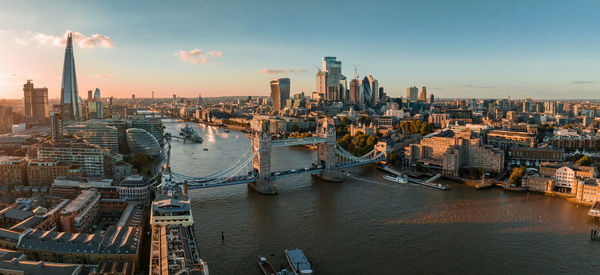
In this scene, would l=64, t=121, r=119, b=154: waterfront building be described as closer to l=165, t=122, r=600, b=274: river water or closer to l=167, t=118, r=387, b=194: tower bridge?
l=167, t=118, r=387, b=194: tower bridge

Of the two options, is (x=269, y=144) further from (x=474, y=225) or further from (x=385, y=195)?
(x=474, y=225)

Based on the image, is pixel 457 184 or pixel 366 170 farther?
pixel 366 170

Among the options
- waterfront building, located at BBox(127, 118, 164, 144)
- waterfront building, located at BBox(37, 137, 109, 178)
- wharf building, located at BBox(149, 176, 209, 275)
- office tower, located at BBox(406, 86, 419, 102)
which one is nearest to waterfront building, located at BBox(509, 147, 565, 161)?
wharf building, located at BBox(149, 176, 209, 275)

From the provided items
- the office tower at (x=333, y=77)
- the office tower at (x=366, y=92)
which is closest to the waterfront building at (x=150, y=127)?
the office tower at (x=366, y=92)

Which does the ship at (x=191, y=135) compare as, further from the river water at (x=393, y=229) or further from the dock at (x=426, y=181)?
the dock at (x=426, y=181)

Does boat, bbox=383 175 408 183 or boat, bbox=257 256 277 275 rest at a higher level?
boat, bbox=383 175 408 183

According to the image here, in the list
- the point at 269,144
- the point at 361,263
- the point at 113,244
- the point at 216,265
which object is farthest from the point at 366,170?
the point at 113,244
